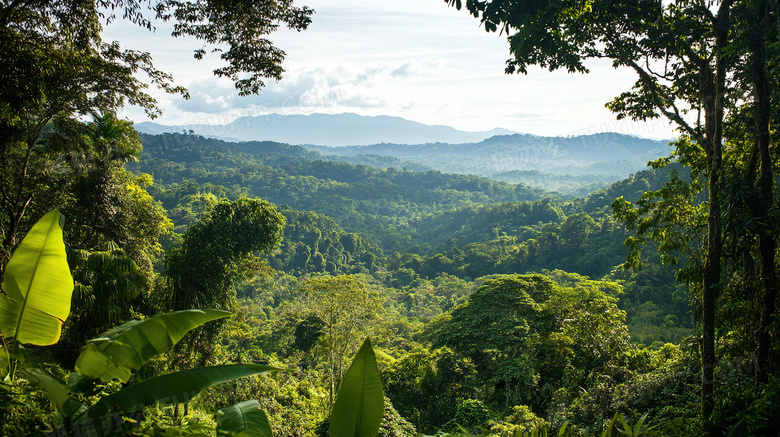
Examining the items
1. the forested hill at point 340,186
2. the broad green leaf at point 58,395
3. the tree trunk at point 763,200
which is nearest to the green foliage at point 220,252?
the broad green leaf at point 58,395

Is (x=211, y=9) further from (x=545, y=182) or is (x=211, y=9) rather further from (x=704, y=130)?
(x=545, y=182)

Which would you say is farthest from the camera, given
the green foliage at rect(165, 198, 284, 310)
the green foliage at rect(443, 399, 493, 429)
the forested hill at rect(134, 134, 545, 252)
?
the forested hill at rect(134, 134, 545, 252)

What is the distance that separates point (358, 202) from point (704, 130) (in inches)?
3926

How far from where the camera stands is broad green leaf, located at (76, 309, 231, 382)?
4.57 feet

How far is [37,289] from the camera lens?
4.83 ft

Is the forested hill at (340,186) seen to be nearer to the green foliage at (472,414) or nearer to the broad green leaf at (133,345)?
the green foliage at (472,414)

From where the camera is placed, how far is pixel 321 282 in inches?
499

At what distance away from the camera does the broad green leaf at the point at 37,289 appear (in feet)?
4.73

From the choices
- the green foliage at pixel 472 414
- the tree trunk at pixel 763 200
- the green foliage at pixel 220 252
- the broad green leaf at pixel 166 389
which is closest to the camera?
the broad green leaf at pixel 166 389

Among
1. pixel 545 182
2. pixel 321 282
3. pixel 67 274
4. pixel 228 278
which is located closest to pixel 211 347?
pixel 228 278

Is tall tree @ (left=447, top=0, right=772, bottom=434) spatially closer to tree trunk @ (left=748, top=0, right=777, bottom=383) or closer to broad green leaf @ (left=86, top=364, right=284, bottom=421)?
tree trunk @ (left=748, top=0, right=777, bottom=383)

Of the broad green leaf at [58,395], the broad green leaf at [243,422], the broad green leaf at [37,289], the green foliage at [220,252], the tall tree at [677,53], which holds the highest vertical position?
the tall tree at [677,53]

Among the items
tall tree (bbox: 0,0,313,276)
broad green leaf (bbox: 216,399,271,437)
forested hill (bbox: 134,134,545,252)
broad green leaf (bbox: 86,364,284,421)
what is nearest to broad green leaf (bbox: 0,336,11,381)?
broad green leaf (bbox: 86,364,284,421)

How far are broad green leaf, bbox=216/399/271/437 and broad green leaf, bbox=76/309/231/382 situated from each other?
308 mm
